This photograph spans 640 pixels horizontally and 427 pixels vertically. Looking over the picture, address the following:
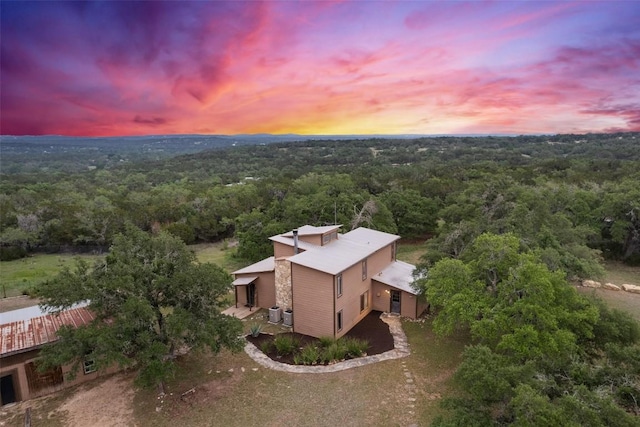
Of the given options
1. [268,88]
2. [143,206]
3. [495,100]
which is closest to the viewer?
[268,88]

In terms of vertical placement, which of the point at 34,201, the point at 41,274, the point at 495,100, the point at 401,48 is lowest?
the point at 41,274

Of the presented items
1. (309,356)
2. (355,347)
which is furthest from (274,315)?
(355,347)

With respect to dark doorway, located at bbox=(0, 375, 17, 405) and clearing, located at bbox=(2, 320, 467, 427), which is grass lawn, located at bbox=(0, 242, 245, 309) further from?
clearing, located at bbox=(2, 320, 467, 427)

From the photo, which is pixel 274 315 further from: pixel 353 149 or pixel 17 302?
pixel 353 149

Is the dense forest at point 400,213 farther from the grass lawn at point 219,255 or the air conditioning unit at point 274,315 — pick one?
the air conditioning unit at point 274,315

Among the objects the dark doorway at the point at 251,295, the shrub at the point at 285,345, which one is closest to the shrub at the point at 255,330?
the shrub at the point at 285,345

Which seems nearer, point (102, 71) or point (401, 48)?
point (102, 71)

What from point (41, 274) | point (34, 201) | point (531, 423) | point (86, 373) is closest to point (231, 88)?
point (41, 274)

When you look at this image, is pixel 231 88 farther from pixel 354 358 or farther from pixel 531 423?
pixel 531 423

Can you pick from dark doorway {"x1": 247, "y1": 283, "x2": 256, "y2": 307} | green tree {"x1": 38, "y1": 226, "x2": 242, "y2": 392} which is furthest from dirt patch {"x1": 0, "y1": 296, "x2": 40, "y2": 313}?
dark doorway {"x1": 247, "y1": 283, "x2": 256, "y2": 307}
